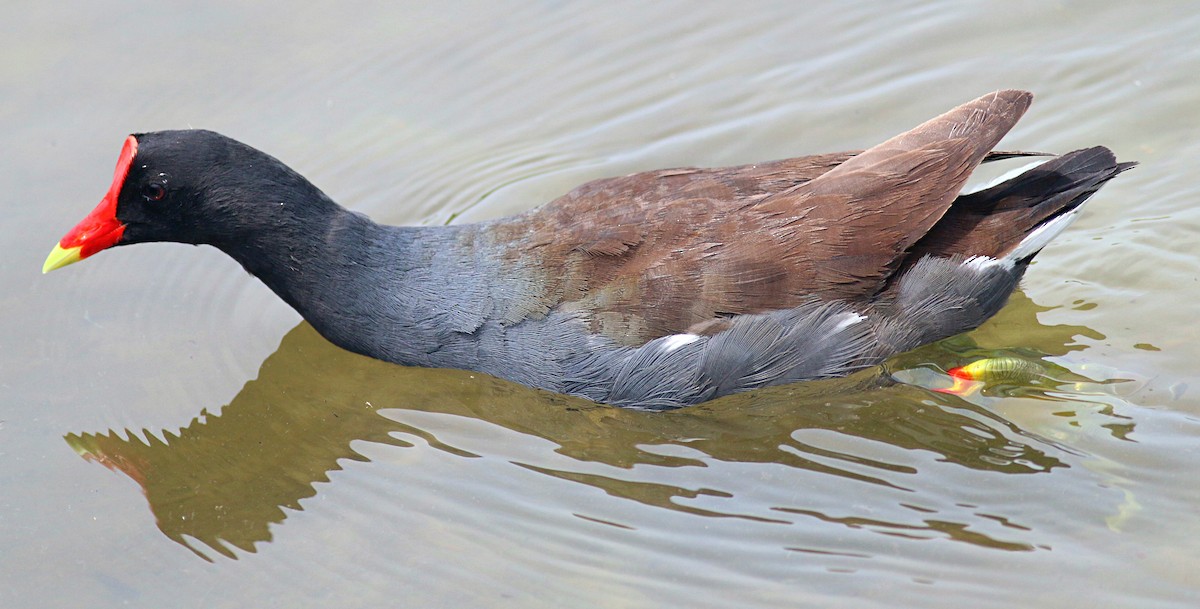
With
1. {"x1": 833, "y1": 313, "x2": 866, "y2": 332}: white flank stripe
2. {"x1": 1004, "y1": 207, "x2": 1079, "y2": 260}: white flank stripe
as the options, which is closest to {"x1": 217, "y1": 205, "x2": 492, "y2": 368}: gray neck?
{"x1": 833, "y1": 313, "x2": 866, "y2": 332}: white flank stripe

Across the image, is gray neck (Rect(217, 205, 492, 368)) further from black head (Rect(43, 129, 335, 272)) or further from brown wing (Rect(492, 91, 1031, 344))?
brown wing (Rect(492, 91, 1031, 344))

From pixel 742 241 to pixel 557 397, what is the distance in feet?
3.32

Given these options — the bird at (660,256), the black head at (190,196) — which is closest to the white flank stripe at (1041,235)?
the bird at (660,256)

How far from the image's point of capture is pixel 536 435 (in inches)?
213

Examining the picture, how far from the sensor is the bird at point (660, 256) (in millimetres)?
5160

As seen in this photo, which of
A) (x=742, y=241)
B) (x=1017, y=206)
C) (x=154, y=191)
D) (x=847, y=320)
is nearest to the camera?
(x=742, y=241)

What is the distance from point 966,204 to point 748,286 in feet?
3.54

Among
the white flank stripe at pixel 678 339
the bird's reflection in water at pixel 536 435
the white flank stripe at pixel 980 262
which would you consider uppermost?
the white flank stripe at pixel 980 262

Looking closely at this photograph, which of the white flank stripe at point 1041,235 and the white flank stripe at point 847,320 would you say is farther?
the white flank stripe at point 1041,235

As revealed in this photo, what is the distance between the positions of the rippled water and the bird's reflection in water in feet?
0.05

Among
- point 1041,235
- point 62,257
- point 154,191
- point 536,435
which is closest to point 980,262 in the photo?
point 1041,235

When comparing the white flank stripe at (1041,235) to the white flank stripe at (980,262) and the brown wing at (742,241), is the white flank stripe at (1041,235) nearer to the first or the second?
the white flank stripe at (980,262)

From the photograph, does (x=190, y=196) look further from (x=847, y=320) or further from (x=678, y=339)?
(x=847, y=320)

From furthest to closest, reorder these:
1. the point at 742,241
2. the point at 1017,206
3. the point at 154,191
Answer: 1. the point at 1017,206
2. the point at 154,191
3. the point at 742,241
